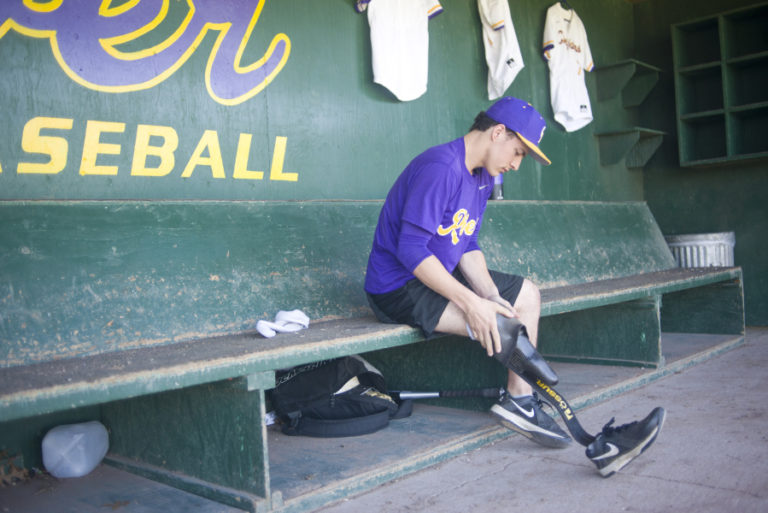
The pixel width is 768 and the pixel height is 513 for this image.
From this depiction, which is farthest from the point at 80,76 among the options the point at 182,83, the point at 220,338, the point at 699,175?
the point at 699,175

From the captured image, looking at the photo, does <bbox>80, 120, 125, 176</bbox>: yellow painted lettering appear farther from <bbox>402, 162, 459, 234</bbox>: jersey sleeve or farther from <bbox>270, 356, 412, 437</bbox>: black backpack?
<bbox>402, 162, 459, 234</bbox>: jersey sleeve

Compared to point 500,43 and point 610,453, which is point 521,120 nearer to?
point 610,453

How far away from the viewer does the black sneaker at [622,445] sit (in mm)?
1925

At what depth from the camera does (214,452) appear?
5.98 ft

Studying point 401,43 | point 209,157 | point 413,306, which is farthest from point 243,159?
point 413,306

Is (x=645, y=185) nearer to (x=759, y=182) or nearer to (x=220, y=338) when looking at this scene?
(x=759, y=182)

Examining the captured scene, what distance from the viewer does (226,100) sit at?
9.41ft

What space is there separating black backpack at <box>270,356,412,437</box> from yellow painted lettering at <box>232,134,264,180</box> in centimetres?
90

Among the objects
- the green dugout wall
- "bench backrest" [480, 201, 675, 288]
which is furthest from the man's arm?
the green dugout wall

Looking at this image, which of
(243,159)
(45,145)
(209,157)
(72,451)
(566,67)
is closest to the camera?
(72,451)

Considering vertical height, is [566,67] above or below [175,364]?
above

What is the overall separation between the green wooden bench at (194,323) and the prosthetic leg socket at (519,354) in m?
0.30

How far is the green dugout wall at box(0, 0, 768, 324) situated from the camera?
233 centimetres

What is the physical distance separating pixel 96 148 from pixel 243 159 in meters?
0.65
